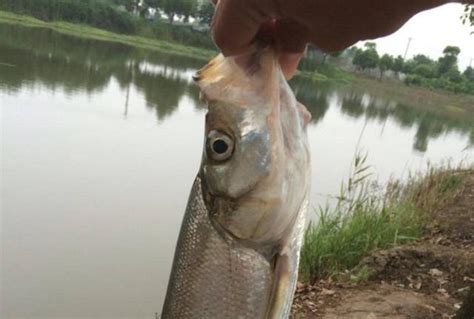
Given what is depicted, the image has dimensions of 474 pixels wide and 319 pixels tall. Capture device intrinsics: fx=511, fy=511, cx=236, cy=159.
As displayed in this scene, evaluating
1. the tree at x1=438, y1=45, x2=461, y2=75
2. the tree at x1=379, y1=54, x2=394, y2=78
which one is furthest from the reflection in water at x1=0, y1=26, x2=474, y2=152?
the tree at x1=438, y1=45, x2=461, y2=75

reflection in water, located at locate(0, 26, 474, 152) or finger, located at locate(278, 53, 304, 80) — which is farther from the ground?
finger, located at locate(278, 53, 304, 80)

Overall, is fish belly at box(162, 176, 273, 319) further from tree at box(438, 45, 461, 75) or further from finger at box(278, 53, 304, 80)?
tree at box(438, 45, 461, 75)

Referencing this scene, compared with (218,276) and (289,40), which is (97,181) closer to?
(218,276)

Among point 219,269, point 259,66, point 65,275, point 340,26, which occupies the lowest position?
point 65,275

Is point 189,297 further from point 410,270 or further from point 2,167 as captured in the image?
point 2,167

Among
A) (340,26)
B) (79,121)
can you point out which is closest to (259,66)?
(340,26)

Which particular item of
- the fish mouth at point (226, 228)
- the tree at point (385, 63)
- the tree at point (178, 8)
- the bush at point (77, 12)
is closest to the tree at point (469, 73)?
the tree at point (385, 63)

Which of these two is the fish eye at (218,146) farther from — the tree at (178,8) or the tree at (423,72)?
the tree at (423,72)

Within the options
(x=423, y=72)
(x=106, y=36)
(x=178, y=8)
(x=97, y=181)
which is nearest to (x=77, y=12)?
(x=106, y=36)
